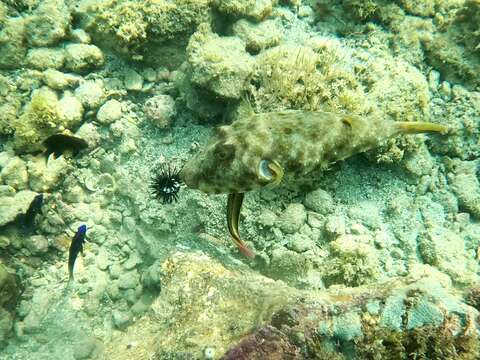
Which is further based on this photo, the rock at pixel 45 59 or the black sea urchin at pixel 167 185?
the rock at pixel 45 59

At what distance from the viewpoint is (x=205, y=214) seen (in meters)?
5.02

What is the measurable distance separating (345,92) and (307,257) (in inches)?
91.6

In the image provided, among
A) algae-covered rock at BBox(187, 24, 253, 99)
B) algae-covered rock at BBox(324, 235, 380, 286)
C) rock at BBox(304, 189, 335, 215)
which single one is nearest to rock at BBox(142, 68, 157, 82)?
algae-covered rock at BBox(187, 24, 253, 99)

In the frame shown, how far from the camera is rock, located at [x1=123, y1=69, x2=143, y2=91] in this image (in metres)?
6.17

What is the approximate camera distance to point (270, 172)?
3.57 meters

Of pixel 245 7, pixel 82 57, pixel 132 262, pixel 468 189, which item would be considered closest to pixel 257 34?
pixel 245 7

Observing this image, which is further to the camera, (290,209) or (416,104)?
(416,104)

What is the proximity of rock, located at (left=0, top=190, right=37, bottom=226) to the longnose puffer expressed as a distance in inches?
139

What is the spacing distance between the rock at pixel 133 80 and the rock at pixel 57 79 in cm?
90

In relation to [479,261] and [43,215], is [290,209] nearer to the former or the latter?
[479,261]

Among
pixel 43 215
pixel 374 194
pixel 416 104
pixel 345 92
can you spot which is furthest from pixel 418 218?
pixel 43 215

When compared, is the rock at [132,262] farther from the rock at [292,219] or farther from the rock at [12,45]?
the rock at [12,45]

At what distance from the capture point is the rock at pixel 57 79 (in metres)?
6.09

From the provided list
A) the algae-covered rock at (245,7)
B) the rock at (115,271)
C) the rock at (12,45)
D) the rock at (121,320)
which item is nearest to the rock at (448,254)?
the algae-covered rock at (245,7)
